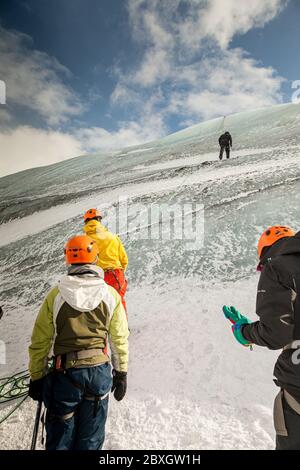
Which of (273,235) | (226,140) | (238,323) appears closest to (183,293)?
(238,323)

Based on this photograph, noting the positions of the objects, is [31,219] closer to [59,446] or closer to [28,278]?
[28,278]

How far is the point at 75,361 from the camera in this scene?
7.83ft

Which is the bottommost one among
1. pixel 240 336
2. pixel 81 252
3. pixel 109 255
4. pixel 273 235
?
pixel 240 336

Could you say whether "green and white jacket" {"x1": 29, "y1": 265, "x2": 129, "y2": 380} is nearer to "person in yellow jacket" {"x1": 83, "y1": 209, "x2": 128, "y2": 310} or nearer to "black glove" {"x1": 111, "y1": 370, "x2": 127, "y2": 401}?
"black glove" {"x1": 111, "y1": 370, "x2": 127, "y2": 401}

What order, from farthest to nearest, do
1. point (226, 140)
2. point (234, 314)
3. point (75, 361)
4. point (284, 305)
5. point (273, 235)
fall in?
point (226, 140) < point (234, 314) < point (75, 361) < point (273, 235) < point (284, 305)

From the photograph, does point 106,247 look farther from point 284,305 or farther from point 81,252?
point 284,305

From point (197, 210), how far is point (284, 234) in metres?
6.91

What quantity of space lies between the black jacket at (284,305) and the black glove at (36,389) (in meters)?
1.98

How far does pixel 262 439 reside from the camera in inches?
113

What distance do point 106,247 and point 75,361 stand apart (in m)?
2.49

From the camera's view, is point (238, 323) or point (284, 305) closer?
point (284, 305)

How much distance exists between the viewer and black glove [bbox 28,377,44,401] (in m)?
2.51

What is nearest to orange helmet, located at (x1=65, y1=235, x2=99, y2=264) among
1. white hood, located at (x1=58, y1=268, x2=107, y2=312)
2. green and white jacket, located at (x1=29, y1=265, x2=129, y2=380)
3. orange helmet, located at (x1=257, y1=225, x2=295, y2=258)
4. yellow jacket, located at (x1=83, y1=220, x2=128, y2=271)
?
green and white jacket, located at (x1=29, y1=265, x2=129, y2=380)

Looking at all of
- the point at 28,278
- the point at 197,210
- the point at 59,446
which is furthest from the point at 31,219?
the point at 59,446
